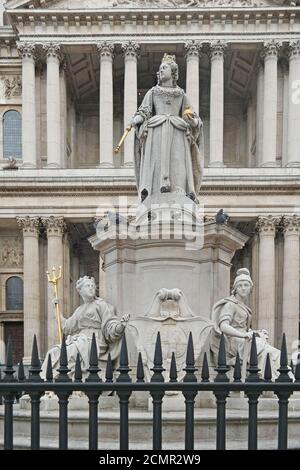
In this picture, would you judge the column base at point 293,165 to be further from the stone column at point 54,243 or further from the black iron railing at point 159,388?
the black iron railing at point 159,388

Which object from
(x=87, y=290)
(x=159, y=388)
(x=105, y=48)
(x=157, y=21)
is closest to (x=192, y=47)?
(x=157, y=21)

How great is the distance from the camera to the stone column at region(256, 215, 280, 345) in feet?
118

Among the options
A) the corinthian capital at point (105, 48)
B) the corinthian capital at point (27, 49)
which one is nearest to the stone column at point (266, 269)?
the corinthian capital at point (105, 48)

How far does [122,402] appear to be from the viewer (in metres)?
4.38

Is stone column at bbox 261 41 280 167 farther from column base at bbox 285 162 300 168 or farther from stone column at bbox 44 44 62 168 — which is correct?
stone column at bbox 44 44 62 168

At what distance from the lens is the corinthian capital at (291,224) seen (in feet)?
118

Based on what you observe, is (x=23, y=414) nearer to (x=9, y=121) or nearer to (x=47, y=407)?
(x=47, y=407)

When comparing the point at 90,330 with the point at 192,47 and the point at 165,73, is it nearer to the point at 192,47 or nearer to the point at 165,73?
the point at 165,73

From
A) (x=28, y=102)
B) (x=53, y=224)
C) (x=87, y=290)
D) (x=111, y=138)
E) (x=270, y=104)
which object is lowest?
(x=87, y=290)

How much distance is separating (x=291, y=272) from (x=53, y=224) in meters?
13.7

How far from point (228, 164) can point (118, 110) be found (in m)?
8.70

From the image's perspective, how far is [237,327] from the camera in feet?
27.4
